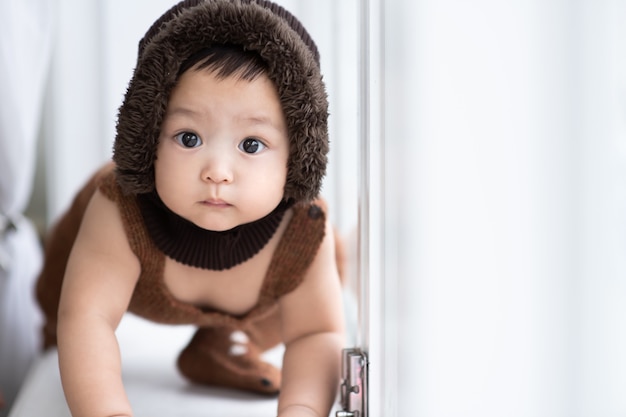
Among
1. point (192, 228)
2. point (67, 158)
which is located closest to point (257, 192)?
point (192, 228)

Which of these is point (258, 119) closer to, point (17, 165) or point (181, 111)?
point (181, 111)

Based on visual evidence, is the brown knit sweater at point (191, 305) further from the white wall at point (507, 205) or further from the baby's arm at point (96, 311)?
the white wall at point (507, 205)

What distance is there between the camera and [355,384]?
88cm

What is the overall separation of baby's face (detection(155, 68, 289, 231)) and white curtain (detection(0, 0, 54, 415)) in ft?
2.09

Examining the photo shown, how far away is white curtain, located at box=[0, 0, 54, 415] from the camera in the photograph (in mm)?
1325

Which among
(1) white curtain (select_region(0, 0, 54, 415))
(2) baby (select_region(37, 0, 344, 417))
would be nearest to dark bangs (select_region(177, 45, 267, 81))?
(2) baby (select_region(37, 0, 344, 417))

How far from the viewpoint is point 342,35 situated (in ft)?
3.49

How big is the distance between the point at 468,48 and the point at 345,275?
61 centimetres

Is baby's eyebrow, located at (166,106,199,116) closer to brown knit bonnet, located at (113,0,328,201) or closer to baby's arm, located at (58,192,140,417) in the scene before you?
brown knit bonnet, located at (113,0,328,201)

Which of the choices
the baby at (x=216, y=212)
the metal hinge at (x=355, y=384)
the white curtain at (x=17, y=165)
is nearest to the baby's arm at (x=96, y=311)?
the baby at (x=216, y=212)

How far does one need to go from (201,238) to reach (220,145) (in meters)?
0.16

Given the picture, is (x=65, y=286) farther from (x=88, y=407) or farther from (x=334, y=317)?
(x=334, y=317)

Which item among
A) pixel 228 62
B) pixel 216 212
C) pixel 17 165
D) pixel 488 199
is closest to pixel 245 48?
pixel 228 62

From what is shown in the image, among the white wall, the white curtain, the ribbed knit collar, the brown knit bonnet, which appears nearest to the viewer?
the white wall
